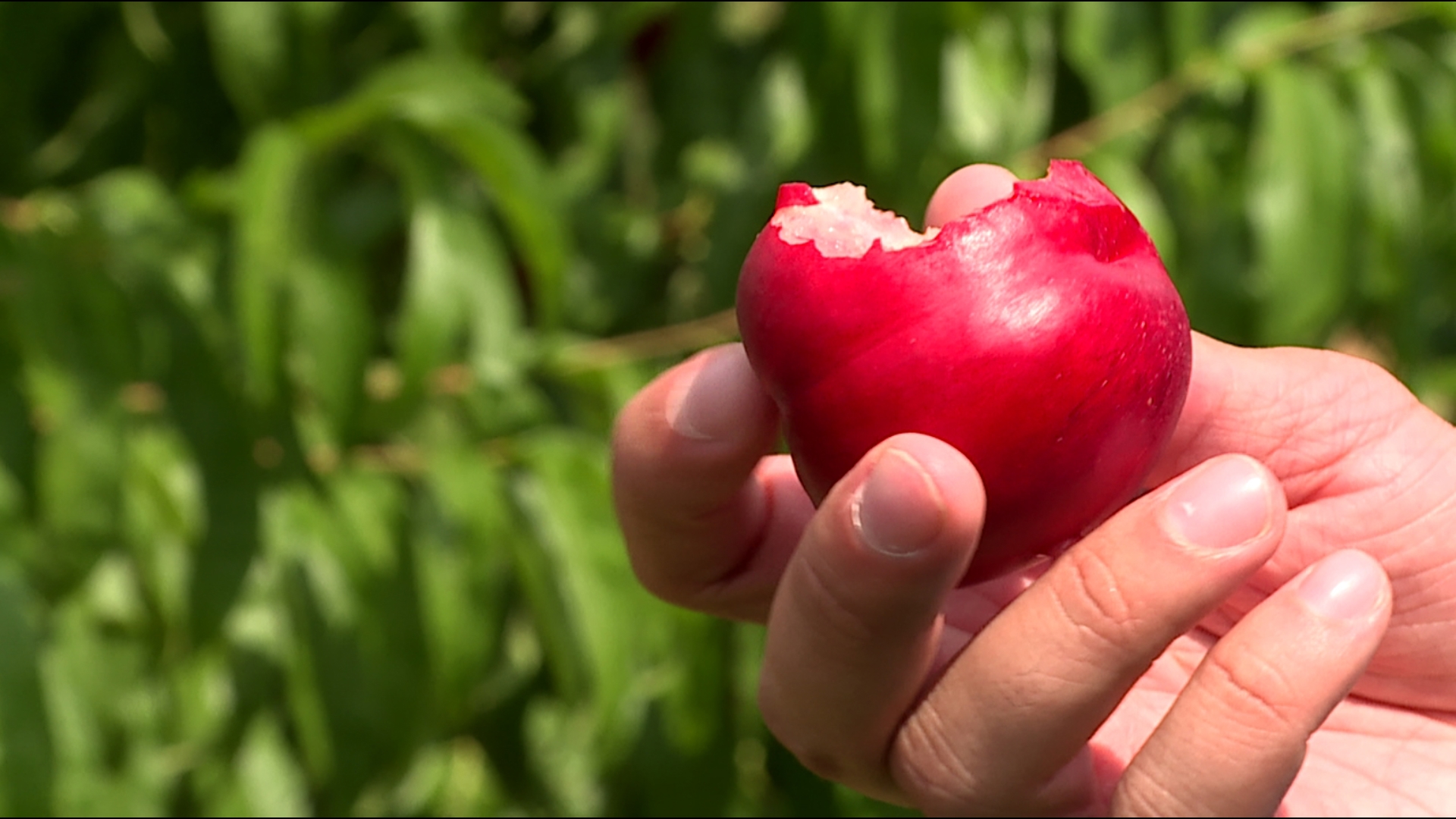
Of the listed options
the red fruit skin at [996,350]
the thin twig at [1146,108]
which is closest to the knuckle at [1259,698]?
the red fruit skin at [996,350]

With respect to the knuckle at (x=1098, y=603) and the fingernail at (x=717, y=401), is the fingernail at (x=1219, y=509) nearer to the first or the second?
the knuckle at (x=1098, y=603)

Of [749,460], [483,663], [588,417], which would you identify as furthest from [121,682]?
[749,460]

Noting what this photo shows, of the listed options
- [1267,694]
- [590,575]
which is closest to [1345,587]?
[1267,694]

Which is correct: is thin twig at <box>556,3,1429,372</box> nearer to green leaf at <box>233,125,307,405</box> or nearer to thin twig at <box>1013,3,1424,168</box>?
thin twig at <box>1013,3,1424,168</box>

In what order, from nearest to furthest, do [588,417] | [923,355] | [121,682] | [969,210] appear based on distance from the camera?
1. [923,355]
2. [969,210]
3. [121,682]
4. [588,417]

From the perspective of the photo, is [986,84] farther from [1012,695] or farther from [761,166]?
[1012,695]

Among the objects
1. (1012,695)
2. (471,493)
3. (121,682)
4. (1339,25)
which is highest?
(1339,25)

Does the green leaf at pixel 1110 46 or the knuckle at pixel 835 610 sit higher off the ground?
the green leaf at pixel 1110 46

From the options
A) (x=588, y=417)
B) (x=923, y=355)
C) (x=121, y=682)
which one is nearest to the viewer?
(x=923, y=355)
